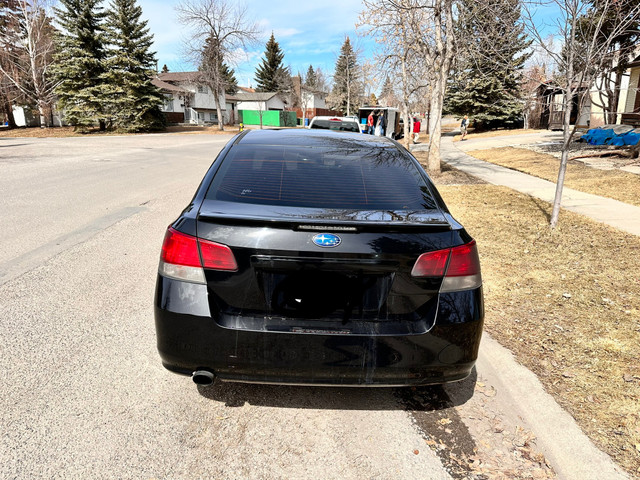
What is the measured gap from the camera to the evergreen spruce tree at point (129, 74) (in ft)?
129

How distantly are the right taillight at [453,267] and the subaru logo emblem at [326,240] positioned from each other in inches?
17.0

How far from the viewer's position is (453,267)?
233 cm

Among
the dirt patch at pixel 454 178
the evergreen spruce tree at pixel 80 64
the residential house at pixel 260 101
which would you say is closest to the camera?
the dirt patch at pixel 454 178

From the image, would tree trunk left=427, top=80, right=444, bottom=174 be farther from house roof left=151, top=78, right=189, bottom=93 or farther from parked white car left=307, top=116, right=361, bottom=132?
house roof left=151, top=78, right=189, bottom=93

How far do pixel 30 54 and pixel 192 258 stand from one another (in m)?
48.1

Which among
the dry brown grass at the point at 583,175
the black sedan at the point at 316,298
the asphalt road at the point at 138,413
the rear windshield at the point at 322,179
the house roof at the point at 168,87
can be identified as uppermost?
the house roof at the point at 168,87

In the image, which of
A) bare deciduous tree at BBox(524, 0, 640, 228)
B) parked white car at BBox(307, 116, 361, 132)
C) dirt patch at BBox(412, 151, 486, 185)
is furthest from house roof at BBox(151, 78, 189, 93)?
bare deciduous tree at BBox(524, 0, 640, 228)

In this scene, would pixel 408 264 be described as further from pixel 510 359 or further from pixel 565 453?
pixel 510 359

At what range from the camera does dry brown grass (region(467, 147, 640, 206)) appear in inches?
388

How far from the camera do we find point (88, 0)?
3925 centimetres

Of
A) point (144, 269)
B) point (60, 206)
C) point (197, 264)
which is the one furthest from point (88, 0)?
point (197, 264)

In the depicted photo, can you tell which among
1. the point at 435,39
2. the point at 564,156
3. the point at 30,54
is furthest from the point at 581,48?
the point at 30,54

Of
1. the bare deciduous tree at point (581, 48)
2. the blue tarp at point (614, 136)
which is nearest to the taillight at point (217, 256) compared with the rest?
the bare deciduous tree at point (581, 48)

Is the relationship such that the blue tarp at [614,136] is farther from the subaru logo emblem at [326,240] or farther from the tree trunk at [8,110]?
the tree trunk at [8,110]
